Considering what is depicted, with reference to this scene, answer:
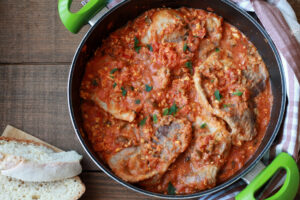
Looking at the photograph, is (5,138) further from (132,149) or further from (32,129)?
(132,149)

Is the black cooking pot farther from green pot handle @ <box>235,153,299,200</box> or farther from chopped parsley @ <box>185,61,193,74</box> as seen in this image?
chopped parsley @ <box>185,61,193,74</box>

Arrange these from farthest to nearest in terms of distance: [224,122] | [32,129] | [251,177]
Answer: [32,129]
[224,122]
[251,177]

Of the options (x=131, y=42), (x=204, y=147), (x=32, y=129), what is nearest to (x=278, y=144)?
(x=204, y=147)

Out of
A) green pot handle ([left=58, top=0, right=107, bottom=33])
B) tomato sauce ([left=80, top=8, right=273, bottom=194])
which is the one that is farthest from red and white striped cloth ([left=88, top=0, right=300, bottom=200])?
tomato sauce ([left=80, top=8, right=273, bottom=194])

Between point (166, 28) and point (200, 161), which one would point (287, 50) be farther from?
point (200, 161)

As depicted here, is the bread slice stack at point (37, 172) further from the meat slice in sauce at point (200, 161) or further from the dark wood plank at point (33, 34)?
the dark wood plank at point (33, 34)

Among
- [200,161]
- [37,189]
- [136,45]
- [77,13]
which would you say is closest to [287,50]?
[200,161]

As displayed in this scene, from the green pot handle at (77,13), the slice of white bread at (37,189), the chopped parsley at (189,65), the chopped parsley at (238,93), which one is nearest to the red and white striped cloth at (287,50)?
the green pot handle at (77,13)
